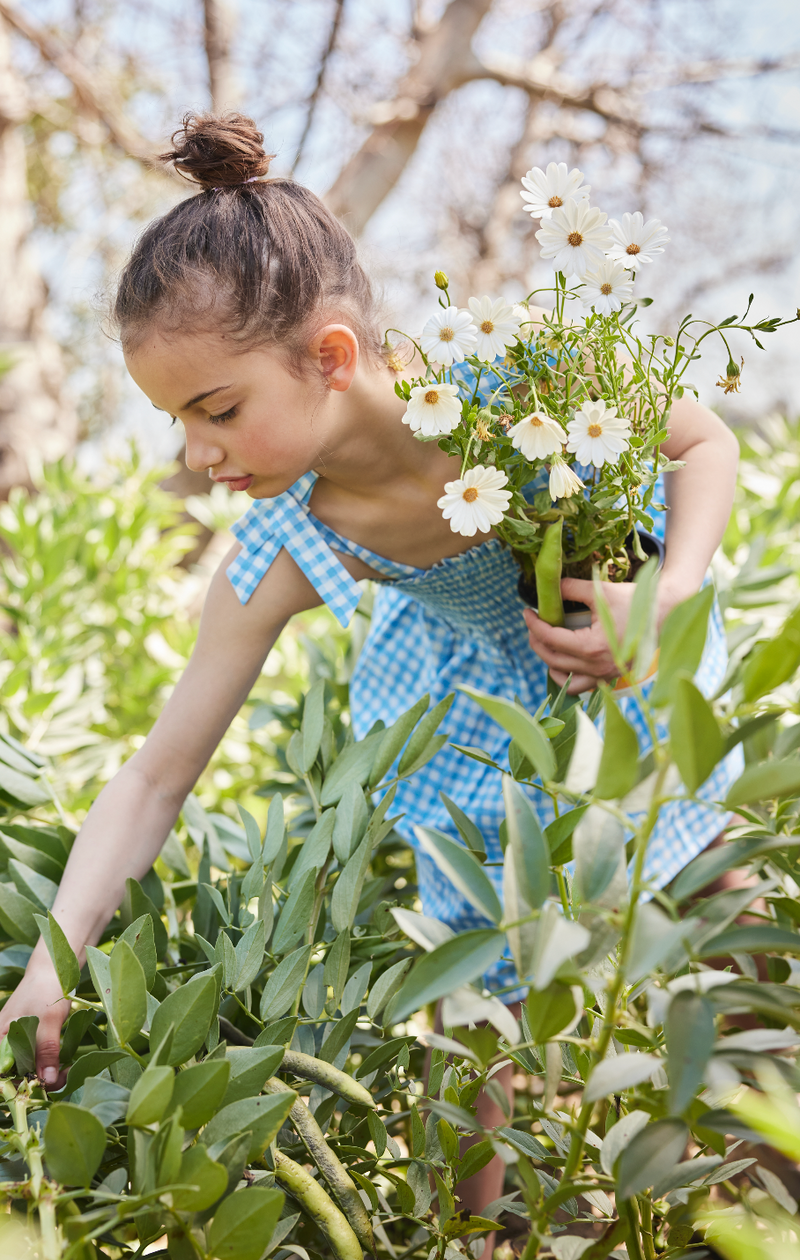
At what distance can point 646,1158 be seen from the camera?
0.33 meters

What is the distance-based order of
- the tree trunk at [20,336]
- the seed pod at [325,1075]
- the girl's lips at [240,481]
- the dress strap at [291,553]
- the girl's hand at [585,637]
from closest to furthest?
the seed pod at [325,1075] < the girl's hand at [585,637] < the girl's lips at [240,481] < the dress strap at [291,553] < the tree trunk at [20,336]

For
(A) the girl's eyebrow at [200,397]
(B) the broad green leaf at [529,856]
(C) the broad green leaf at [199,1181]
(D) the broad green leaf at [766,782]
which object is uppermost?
(A) the girl's eyebrow at [200,397]

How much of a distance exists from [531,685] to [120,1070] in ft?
2.38

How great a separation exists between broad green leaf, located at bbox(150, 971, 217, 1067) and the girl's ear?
0.61 meters

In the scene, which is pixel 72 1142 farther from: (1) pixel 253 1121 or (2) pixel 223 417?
(2) pixel 223 417

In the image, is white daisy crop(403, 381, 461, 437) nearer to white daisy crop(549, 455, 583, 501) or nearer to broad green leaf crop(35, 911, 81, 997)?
white daisy crop(549, 455, 583, 501)

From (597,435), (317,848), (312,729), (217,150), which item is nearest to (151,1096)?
(317,848)

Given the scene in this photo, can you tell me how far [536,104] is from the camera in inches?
173

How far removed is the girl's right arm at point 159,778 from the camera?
2.12ft

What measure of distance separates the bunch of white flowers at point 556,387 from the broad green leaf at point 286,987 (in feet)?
0.97

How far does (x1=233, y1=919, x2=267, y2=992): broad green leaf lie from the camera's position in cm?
53

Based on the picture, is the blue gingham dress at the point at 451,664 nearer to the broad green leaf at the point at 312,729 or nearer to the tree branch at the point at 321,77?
the broad green leaf at the point at 312,729

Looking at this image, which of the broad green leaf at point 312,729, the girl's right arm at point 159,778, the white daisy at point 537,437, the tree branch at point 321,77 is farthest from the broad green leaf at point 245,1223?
the tree branch at point 321,77

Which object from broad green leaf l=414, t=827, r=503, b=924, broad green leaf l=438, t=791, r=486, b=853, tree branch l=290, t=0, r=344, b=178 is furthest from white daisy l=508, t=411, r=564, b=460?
tree branch l=290, t=0, r=344, b=178
